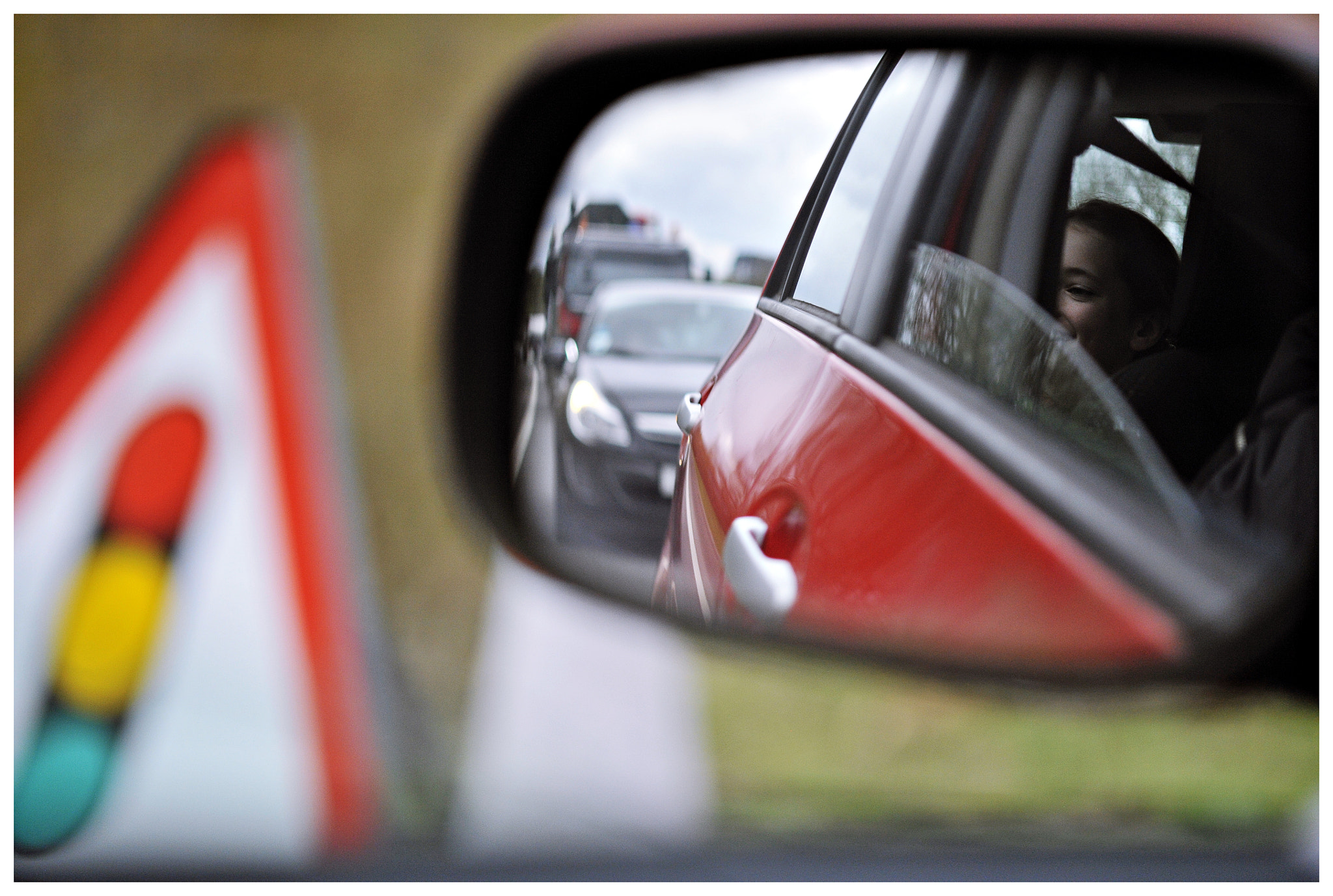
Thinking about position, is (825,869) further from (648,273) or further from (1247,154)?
(1247,154)

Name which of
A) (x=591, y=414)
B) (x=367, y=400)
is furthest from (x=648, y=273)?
(x=367, y=400)

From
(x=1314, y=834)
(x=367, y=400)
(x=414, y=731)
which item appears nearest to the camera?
(x=1314, y=834)

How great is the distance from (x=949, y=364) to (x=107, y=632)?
9.38 feet

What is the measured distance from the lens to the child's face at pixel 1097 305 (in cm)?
98

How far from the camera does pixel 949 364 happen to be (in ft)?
3.86

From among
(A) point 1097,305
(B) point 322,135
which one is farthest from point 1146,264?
(B) point 322,135

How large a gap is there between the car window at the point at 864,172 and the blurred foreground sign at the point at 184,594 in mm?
2072

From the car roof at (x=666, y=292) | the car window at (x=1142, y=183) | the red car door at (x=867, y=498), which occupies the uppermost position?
A: the car window at (x=1142, y=183)

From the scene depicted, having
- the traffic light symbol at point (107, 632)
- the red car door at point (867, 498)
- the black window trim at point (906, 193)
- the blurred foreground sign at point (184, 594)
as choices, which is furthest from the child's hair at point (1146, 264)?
the traffic light symbol at point (107, 632)

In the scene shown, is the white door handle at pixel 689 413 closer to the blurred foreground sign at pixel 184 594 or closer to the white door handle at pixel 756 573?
the white door handle at pixel 756 573

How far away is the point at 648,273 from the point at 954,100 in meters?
Answer: 0.41

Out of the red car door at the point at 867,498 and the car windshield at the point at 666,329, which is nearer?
the red car door at the point at 867,498

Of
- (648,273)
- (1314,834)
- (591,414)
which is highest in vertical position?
(648,273)

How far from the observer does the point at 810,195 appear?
1.35 m
